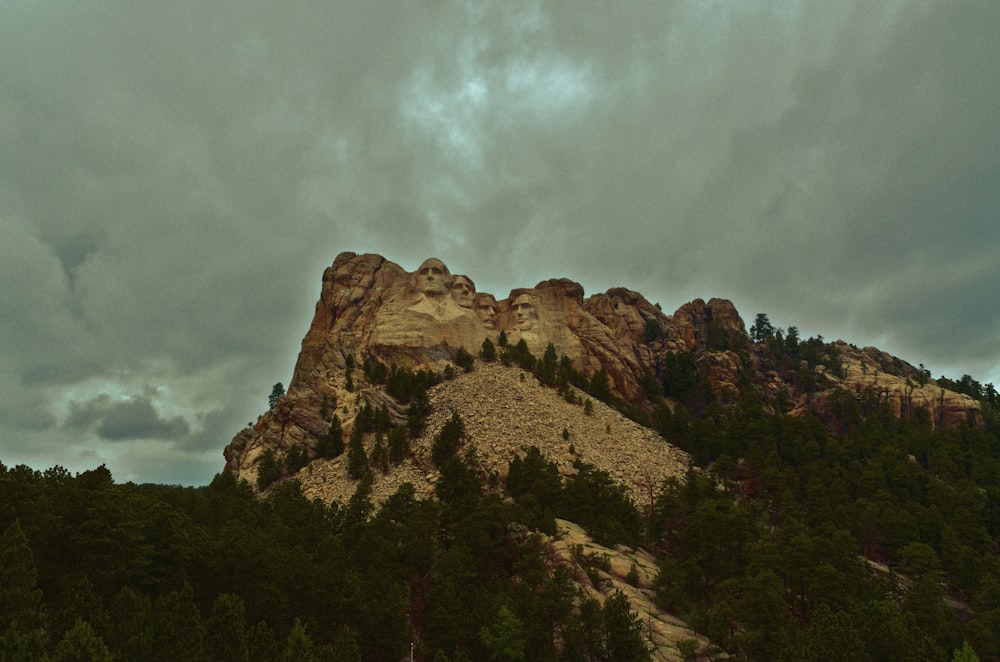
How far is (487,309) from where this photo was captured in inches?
5182

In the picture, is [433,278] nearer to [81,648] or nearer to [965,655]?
[81,648]

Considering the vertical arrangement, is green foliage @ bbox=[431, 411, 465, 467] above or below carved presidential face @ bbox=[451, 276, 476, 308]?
below

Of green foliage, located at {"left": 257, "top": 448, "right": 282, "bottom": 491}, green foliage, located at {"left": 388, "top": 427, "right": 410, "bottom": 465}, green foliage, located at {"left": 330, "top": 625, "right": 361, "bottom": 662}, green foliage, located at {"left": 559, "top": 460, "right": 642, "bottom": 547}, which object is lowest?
green foliage, located at {"left": 330, "top": 625, "right": 361, "bottom": 662}

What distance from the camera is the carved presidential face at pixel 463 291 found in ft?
411

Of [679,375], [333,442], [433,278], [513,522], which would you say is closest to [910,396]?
[679,375]

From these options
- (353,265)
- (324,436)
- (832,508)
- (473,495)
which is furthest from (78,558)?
(353,265)

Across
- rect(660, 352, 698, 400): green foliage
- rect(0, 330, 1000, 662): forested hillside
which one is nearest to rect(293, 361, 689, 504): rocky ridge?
rect(0, 330, 1000, 662): forested hillside

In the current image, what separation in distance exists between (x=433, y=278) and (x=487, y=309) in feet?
50.8

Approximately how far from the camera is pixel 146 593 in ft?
132

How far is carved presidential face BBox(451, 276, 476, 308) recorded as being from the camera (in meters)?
125

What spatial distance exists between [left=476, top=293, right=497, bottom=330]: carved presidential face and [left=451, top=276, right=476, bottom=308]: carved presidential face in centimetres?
317

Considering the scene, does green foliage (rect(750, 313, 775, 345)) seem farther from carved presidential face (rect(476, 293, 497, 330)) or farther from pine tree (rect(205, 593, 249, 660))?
pine tree (rect(205, 593, 249, 660))

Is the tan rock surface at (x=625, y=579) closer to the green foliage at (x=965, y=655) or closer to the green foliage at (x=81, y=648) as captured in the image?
the green foliage at (x=965, y=655)

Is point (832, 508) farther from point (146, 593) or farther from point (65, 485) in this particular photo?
point (65, 485)
